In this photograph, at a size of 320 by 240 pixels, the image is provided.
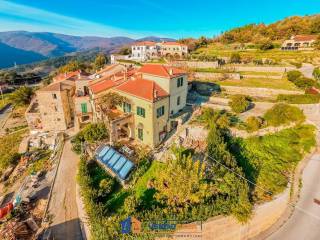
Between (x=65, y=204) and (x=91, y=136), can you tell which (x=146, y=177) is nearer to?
(x=65, y=204)

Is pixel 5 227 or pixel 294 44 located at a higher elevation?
pixel 294 44

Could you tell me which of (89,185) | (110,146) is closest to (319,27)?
(110,146)

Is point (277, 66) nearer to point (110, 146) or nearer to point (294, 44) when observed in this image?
point (294, 44)

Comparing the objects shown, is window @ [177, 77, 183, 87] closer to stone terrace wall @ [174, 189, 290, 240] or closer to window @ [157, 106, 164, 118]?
window @ [157, 106, 164, 118]

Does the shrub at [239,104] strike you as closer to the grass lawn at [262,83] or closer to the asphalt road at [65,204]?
the grass lawn at [262,83]

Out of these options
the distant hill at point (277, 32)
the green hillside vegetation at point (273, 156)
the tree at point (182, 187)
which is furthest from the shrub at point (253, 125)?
the distant hill at point (277, 32)

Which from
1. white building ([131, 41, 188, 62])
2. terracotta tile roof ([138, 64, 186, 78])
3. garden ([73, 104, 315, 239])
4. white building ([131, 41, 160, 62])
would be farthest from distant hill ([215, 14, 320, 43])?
terracotta tile roof ([138, 64, 186, 78])
